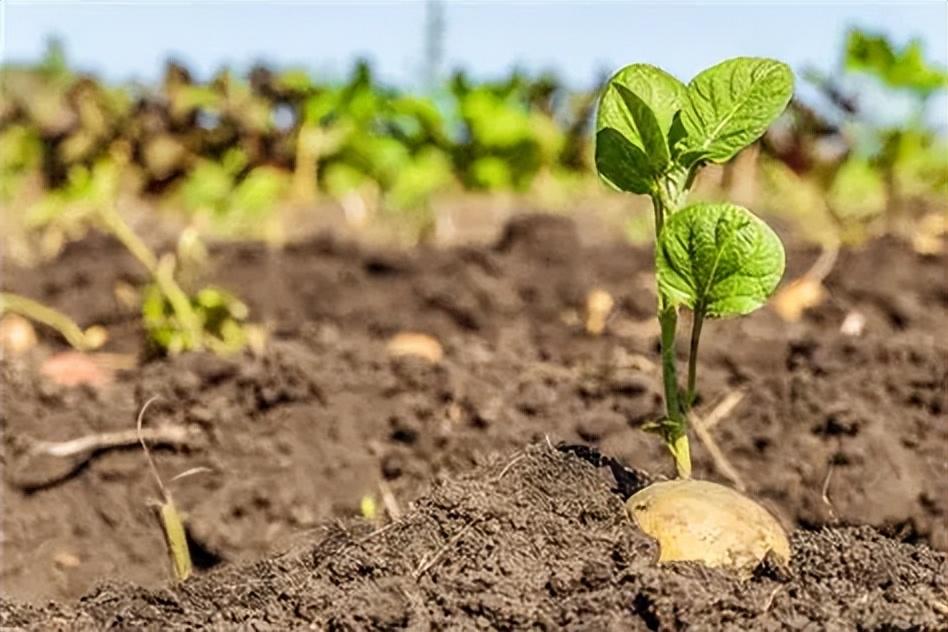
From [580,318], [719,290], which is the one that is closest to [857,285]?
[580,318]

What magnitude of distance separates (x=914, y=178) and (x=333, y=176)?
109 inches

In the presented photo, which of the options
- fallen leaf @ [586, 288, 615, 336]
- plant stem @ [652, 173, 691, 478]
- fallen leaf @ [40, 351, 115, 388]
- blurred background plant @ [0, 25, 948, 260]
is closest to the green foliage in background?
blurred background plant @ [0, 25, 948, 260]

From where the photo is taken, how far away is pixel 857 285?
481cm

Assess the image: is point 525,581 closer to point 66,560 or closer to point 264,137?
point 66,560

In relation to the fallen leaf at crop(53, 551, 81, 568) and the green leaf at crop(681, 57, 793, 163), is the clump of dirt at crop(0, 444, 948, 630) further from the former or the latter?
the fallen leaf at crop(53, 551, 81, 568)

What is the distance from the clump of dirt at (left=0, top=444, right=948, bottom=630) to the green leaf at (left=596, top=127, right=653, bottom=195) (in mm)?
315

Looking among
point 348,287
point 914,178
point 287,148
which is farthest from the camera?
point 287,148

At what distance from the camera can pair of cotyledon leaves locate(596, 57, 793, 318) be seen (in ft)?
5.65

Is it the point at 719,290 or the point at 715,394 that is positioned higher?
the point at 719,290

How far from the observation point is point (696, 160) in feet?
5.76

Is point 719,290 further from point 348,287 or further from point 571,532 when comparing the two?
point 348,287

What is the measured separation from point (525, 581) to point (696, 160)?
0.51 meters

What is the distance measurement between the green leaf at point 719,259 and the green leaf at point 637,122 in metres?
0.07

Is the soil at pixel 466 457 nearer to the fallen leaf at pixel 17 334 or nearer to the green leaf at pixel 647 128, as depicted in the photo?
the fallen leaf at pixel 17 334
